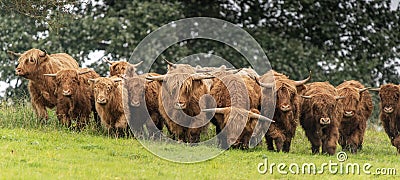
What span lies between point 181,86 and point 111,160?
2.97 m

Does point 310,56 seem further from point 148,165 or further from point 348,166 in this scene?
point 148,165

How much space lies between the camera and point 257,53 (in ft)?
79.7

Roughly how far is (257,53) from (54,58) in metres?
8.59

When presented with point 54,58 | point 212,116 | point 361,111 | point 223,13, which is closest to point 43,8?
point 54,58

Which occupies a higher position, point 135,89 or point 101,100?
point 135,89

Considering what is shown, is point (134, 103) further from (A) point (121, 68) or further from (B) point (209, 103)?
(B) point (209, 103)

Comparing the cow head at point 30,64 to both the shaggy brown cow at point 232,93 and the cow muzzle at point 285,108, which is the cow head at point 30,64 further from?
the cow muzzle at point 285,108

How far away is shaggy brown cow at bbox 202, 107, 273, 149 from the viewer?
13883 mm

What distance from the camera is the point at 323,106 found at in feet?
Answer: 47.9

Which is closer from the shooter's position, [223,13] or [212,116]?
[212,116]

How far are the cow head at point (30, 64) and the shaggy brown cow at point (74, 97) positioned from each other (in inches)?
23.6

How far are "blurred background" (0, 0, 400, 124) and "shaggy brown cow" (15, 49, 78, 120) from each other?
6248 millimetres

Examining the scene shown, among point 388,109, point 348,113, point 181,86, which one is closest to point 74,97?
point 181,86

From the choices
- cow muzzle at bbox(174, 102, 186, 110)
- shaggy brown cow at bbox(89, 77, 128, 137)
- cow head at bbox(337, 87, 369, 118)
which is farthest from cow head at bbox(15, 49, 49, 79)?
cow head at bbox(337, 87, 369, 118)
